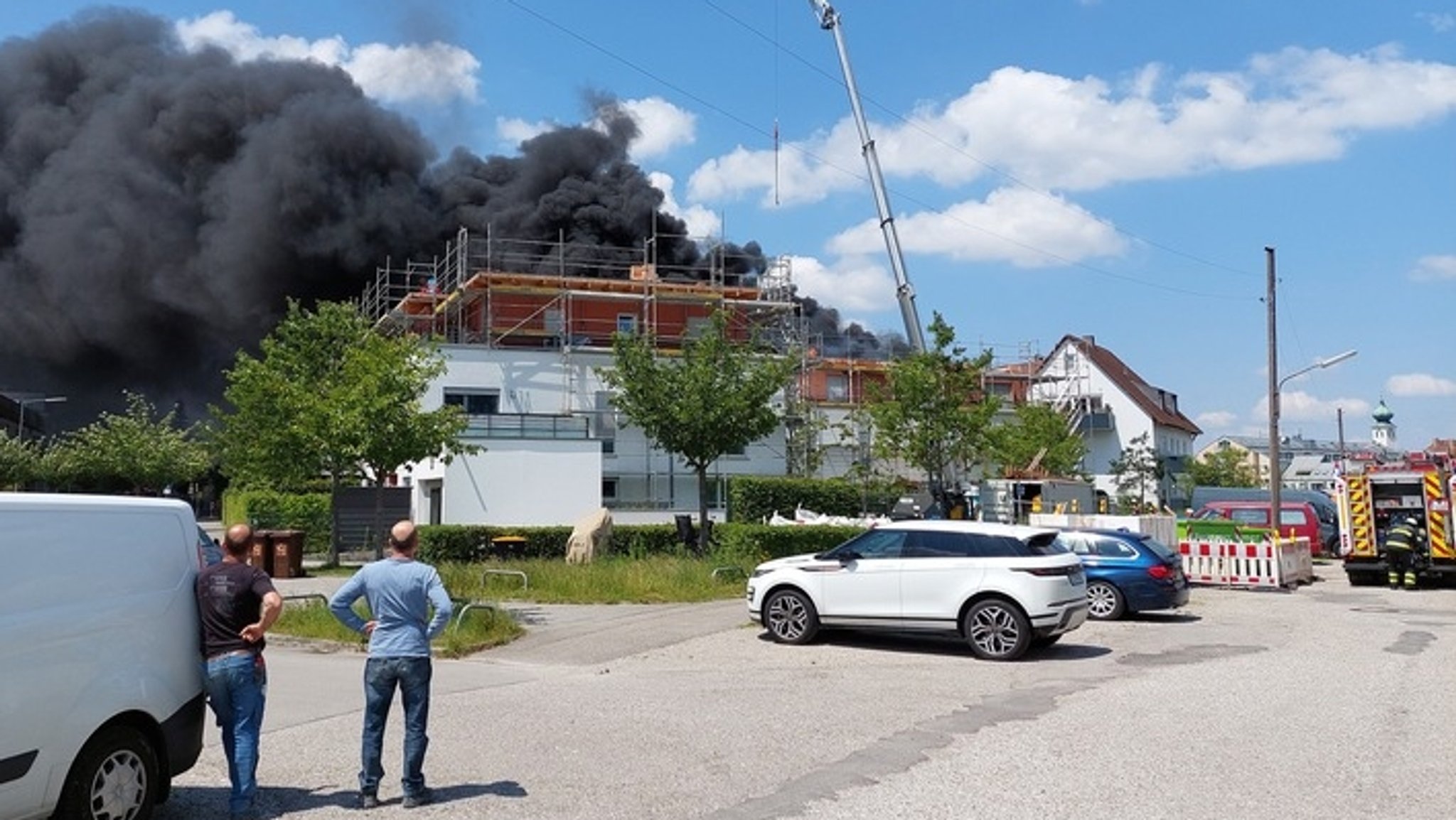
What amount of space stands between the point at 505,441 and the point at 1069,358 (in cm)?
4919

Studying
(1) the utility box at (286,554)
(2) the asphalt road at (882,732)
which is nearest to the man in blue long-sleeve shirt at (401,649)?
(2) the asphalt road at (882,732)

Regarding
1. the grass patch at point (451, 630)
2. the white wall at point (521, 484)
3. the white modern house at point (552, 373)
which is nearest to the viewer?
the grass patch at point (451, 630)

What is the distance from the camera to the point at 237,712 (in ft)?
22.4

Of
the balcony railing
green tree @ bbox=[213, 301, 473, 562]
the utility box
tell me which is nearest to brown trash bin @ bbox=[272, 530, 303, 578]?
the utility box

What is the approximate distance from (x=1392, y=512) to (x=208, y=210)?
59428 millimetres

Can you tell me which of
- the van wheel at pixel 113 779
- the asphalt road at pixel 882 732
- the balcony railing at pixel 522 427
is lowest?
the asphalt road at pixel 882 732

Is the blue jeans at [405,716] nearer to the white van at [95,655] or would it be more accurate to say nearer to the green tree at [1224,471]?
the white van at [95,655]

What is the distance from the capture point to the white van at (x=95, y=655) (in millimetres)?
5645

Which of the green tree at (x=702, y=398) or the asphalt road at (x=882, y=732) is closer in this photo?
the asphalt road at (x=882, y=732)

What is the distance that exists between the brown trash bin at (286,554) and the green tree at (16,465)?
33.5 m

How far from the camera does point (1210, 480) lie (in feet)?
262

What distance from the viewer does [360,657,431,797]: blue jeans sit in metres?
7.05

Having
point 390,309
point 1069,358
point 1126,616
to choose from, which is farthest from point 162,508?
point 1069,358

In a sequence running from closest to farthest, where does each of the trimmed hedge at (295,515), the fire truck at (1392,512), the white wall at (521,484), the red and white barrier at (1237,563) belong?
1. the red and white barrier at (1237,563)
2. the fire truck at (1392,512)
3. the trimmed hedge at (295,515)
4. the white wall at (521,484)
